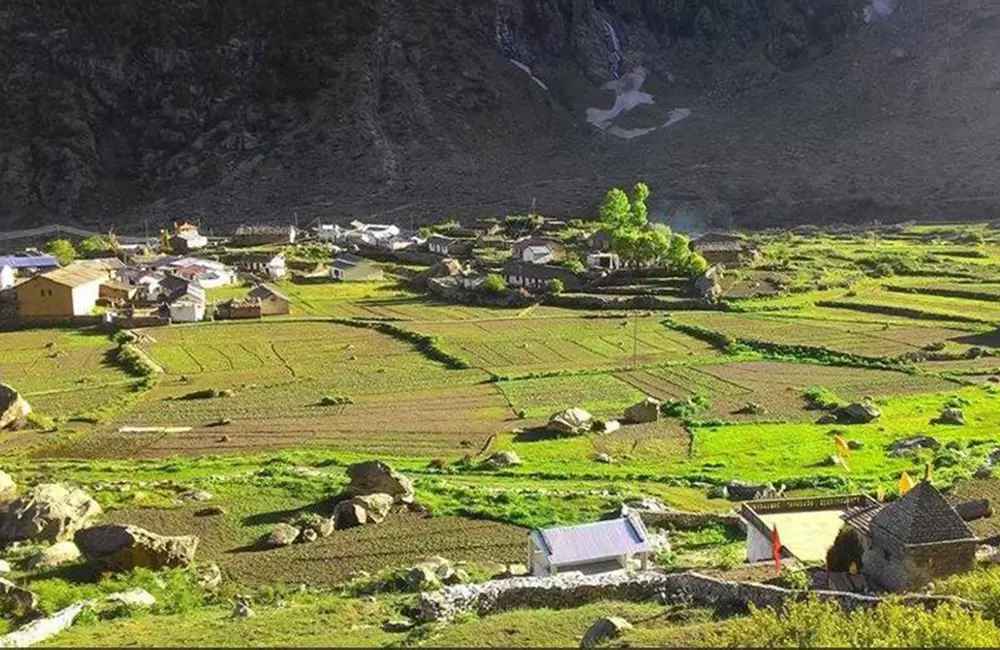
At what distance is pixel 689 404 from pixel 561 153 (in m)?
115

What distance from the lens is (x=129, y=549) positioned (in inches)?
1017

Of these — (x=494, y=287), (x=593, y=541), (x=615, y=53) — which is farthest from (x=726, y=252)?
(x=615, y=53)

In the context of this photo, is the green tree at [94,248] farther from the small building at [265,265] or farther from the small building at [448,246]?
the small building at [448,246]

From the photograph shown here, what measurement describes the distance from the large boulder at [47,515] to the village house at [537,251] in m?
63.2

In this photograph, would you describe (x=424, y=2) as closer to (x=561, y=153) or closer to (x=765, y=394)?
(x=561, y=153)

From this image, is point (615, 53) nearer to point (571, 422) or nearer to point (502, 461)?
point (571, 422)

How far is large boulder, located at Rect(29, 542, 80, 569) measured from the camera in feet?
85.4

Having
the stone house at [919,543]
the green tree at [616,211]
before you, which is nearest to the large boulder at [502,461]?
the stone house at [919,543]

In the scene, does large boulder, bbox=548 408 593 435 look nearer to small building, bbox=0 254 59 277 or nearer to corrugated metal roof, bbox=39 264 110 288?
corrugated metal roof, bbox=39 264 110 288

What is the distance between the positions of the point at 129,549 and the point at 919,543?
18.9 m

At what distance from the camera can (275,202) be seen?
5797 inches

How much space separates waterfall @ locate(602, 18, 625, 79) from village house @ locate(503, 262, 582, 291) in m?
114

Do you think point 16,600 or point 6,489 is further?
point 6,489

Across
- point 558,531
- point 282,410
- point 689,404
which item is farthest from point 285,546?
point 689,404
